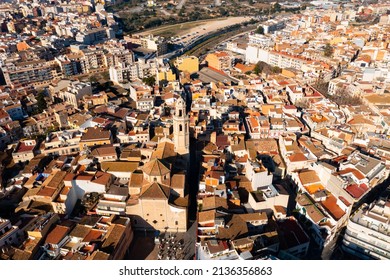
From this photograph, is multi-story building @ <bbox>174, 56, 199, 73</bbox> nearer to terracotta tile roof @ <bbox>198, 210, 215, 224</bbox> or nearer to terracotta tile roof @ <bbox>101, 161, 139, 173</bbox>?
terracotta tile roof @ <bbox>101, 161, 139, 173</bbox>

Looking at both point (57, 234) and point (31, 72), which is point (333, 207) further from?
point (31, 72)

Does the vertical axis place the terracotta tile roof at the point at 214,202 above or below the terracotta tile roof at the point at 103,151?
below

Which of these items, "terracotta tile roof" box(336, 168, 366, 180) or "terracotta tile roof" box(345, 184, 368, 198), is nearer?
"terracotta tile roof" box(345, 184, 368, 198)

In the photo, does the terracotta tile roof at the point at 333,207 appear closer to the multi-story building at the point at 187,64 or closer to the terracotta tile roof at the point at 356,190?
the terracotta tile roof at the point at 356,190

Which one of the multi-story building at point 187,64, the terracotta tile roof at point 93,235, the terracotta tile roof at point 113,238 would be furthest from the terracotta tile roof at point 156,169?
the multi-story building at point 187,64

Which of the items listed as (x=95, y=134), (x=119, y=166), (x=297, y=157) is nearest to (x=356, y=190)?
(x=297, y=157)

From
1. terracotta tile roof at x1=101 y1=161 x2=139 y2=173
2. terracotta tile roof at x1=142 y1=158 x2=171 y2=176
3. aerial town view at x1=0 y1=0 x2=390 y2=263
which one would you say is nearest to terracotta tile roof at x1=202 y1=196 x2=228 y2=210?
aerial town view at x1=0 y1=0 x2=390 y2=263

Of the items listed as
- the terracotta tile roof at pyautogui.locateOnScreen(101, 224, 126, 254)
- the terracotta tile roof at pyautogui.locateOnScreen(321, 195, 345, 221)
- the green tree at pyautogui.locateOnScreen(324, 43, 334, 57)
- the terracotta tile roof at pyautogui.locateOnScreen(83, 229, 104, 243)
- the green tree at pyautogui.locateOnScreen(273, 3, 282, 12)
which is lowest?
the terracotta tile roof at pyautogui.locateOnScreen(321, 195, 345, 221)

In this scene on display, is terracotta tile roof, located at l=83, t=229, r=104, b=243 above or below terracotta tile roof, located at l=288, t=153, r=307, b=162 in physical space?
below

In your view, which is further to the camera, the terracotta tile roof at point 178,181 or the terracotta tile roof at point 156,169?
the terracotta tile roof at point 178,181

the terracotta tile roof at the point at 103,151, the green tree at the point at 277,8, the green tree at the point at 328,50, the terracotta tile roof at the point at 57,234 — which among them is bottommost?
the terracotta tile roof at the point at 57,234
